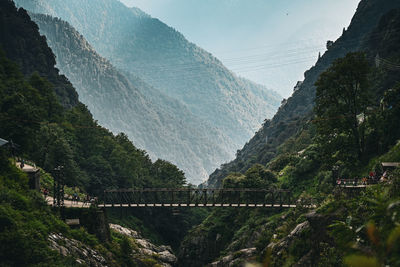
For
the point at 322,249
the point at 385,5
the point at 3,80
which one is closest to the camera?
the point at 322,249

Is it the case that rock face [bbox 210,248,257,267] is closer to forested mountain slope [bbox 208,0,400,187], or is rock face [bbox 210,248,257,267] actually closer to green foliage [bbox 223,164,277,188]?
green foliage [bbox 223,164,277,188]

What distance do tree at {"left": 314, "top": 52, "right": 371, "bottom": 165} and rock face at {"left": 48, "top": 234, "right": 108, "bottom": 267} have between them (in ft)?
86.0

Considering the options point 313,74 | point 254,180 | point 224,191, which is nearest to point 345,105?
point 254,180

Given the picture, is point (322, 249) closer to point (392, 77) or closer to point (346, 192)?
point (346, 192)

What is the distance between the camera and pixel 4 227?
36344 millimetres

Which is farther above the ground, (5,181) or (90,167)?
(90,167)

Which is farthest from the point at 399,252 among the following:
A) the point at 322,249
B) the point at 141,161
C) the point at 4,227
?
the point at 141,161

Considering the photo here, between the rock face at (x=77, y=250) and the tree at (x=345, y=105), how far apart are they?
26.2 metres

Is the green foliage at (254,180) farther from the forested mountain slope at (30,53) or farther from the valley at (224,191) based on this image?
the forested mountain slope at (30,53)

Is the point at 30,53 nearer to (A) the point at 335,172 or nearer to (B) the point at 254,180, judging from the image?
(B) the point at 254,180

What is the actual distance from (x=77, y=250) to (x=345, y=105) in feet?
102

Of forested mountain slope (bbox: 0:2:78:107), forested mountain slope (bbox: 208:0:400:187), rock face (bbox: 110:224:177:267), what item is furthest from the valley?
forested mountain slope (bbox: 208:0:400:187)

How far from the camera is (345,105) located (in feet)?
167

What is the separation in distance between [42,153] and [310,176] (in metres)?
41.7
